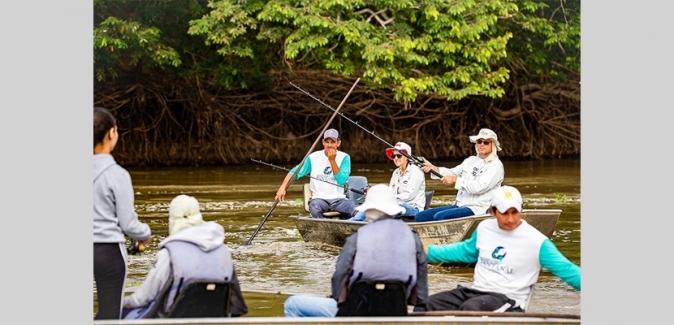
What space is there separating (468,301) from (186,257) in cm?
147

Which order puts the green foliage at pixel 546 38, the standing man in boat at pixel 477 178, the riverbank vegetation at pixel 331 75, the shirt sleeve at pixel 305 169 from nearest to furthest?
the standing man in boat at pixel 477 178
the shirt sleeve at pixel 305 169
the riverbank vegetation at pixel 331 75
the green foliage at pixel 546 38

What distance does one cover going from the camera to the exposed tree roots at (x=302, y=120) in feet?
82.1

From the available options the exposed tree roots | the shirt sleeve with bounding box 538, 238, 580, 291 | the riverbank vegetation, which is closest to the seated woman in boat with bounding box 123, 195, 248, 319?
the shirt sleeve with bounding box 538, 238, 580, 291

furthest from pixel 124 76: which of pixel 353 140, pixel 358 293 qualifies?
pixel 358 293

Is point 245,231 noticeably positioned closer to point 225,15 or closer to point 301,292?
point 301,292

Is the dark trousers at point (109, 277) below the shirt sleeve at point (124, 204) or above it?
below

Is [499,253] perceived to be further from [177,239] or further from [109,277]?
[109,277]

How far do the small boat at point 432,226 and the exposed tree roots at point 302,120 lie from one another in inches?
520

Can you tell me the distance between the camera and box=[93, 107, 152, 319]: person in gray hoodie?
5732 mm

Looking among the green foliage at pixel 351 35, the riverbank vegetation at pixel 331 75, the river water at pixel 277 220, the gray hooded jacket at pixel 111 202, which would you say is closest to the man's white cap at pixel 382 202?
the gray hooded jacket at pixel 111 202

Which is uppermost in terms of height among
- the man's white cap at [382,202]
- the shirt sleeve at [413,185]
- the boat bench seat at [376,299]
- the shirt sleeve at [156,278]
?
the man's white cap at [382,202]

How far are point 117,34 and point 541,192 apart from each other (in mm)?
7460

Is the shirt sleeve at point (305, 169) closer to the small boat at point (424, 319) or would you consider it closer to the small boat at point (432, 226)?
the small boat at point (432, 226)

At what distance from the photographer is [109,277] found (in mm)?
5809
